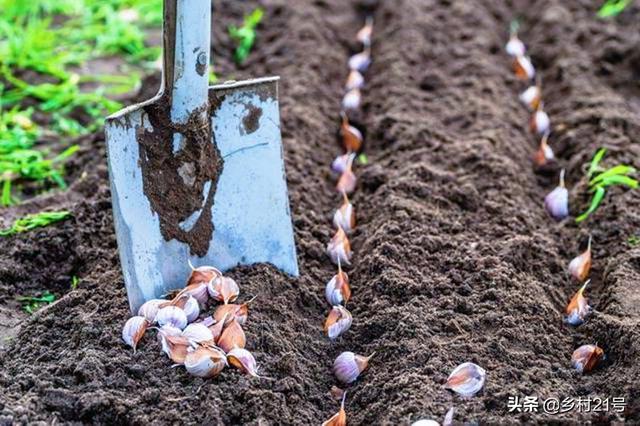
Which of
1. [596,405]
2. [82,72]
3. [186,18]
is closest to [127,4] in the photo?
[82,72]

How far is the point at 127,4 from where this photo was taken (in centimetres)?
502

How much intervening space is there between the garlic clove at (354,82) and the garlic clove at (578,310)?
1.66 metres

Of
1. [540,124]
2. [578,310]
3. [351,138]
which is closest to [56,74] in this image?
[351,138]

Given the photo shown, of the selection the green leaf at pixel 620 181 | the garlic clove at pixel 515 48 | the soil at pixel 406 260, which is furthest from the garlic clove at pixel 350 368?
the garlic clove at pixel 515 48

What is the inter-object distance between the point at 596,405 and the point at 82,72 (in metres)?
2.99

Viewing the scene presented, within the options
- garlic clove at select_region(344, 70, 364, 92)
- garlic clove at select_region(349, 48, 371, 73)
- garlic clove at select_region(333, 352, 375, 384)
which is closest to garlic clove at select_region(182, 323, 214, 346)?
garlic clove at select_region(333, 352, 375, 384)

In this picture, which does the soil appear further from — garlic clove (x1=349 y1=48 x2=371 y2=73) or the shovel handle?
the shovel handle

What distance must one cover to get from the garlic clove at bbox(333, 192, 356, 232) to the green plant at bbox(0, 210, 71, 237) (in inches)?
36.4

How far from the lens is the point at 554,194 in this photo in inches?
139

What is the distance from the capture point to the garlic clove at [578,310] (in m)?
2.89

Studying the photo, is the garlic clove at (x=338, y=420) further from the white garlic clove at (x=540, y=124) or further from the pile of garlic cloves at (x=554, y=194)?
the white garlic clove at (x=540, y=124)

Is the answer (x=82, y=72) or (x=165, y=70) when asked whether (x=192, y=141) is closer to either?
(x=165, y=70)

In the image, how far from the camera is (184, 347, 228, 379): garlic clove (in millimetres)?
2490

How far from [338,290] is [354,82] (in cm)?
154
